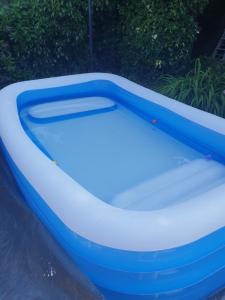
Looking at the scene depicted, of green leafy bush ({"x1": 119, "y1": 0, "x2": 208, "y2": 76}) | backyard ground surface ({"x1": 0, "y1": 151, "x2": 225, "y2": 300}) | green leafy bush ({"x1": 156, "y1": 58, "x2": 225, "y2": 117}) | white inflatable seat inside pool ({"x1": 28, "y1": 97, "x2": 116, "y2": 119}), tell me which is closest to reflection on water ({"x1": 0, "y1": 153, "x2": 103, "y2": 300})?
backyard ground surface ({"x1": 0, "y1": 151, "x2": 225, "y2": 300})

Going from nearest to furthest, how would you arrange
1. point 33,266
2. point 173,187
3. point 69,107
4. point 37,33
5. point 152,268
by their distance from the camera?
point 152,268 → point 33,266 → point 173,187 → point 69,107 → point 37,33

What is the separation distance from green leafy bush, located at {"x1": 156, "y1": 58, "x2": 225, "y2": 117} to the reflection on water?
199 centimetres

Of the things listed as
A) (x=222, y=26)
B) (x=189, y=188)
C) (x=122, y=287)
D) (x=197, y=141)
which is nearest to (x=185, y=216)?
(x=122, y=287)

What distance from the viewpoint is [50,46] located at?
3539 mm

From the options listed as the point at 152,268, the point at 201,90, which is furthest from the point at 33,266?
the point at 201,90

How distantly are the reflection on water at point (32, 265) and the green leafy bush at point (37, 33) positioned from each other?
1999mm

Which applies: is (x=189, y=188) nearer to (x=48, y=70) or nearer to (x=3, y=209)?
(x=3, y=209)

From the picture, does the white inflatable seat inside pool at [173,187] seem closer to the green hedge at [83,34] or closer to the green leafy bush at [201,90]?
the green leafy bush at [201,90]

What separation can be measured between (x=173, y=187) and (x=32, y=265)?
3.26 feet

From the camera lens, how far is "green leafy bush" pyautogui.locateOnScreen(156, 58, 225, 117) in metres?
3.02

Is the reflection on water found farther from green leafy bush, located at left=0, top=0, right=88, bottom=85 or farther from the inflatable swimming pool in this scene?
green leafy bush, located at left=0, top=0, right=88, bottom=85

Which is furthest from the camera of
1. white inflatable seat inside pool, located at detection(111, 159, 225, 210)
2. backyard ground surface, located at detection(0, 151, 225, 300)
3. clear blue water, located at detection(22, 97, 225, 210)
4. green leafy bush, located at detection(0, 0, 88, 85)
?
green leafy bush, located at detection(0, 0, 88, 85)

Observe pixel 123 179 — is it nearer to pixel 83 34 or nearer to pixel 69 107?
pixel 69 107

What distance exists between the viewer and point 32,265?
1711mm
